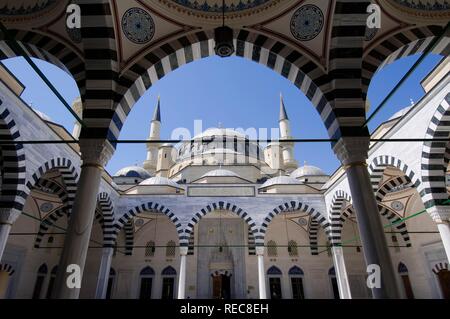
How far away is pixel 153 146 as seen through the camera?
24.3m

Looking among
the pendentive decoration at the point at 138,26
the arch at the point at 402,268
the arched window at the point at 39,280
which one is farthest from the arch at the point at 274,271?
the pendentive decoration at the point at 138,26

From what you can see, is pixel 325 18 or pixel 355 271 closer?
pixel 325 18

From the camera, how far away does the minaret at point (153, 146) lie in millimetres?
23422

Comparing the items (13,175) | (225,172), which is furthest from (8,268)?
(225,172)

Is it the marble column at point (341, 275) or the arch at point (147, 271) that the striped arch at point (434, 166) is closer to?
the marble column at point (341, 275)

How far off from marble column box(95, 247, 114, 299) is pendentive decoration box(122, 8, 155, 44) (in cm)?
909

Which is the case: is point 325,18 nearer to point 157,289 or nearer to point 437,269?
point 437,269

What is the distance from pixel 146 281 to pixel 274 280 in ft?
20.3

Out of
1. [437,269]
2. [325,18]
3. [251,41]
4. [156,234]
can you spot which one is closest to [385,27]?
[325,18]

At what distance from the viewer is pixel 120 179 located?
64.4 ft

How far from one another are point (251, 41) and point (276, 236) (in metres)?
12.2

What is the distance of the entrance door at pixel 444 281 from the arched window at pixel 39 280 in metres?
15.3

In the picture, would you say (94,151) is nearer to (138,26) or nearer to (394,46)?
(138,26)

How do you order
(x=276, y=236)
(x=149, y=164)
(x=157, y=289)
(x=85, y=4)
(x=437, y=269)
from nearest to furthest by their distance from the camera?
(x=85, y=4) < (x=437, y=269) < (x=157, y=289) < (x=276, y=236) < (x=149, y=164)
